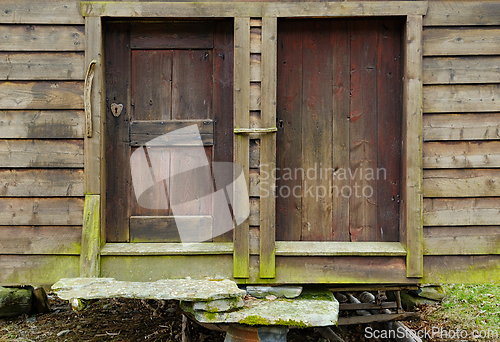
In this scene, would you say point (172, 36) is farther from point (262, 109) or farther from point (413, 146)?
point (413, 146)

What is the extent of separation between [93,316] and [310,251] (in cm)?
283

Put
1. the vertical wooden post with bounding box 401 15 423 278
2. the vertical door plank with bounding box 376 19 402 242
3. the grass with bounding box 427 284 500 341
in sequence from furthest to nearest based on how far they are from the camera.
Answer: the grass with bounding box 427 284 500 341 → the vertical door plank with bounding box 376 19 402 242 → the vertical wooden post with bounding box 401 15 423 278

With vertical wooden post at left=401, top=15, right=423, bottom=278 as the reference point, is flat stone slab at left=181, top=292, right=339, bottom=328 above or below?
below

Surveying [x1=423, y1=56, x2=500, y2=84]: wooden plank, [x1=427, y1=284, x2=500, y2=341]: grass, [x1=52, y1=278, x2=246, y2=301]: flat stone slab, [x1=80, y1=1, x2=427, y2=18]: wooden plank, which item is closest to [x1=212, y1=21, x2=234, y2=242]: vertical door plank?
[x1=80, y1=1, x2=427, y2=18]: wooden plank

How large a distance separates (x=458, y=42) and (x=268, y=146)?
5.63 ft

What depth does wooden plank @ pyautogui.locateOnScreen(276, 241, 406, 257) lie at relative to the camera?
8.38 feet

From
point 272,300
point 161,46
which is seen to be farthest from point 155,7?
point 272,300

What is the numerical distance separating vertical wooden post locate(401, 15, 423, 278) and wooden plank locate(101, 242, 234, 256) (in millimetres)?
1446

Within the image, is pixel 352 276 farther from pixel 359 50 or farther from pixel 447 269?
pixel 359 50

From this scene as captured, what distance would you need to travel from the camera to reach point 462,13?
255 cm

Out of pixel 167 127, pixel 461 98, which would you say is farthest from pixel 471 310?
pixel 167 127

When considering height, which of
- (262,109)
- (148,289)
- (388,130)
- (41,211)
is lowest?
(148,289)

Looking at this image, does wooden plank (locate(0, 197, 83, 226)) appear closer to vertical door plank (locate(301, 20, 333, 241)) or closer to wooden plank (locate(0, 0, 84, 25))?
wooden plank (locate(0, 0, 84, 25))

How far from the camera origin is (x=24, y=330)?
3.48 m
